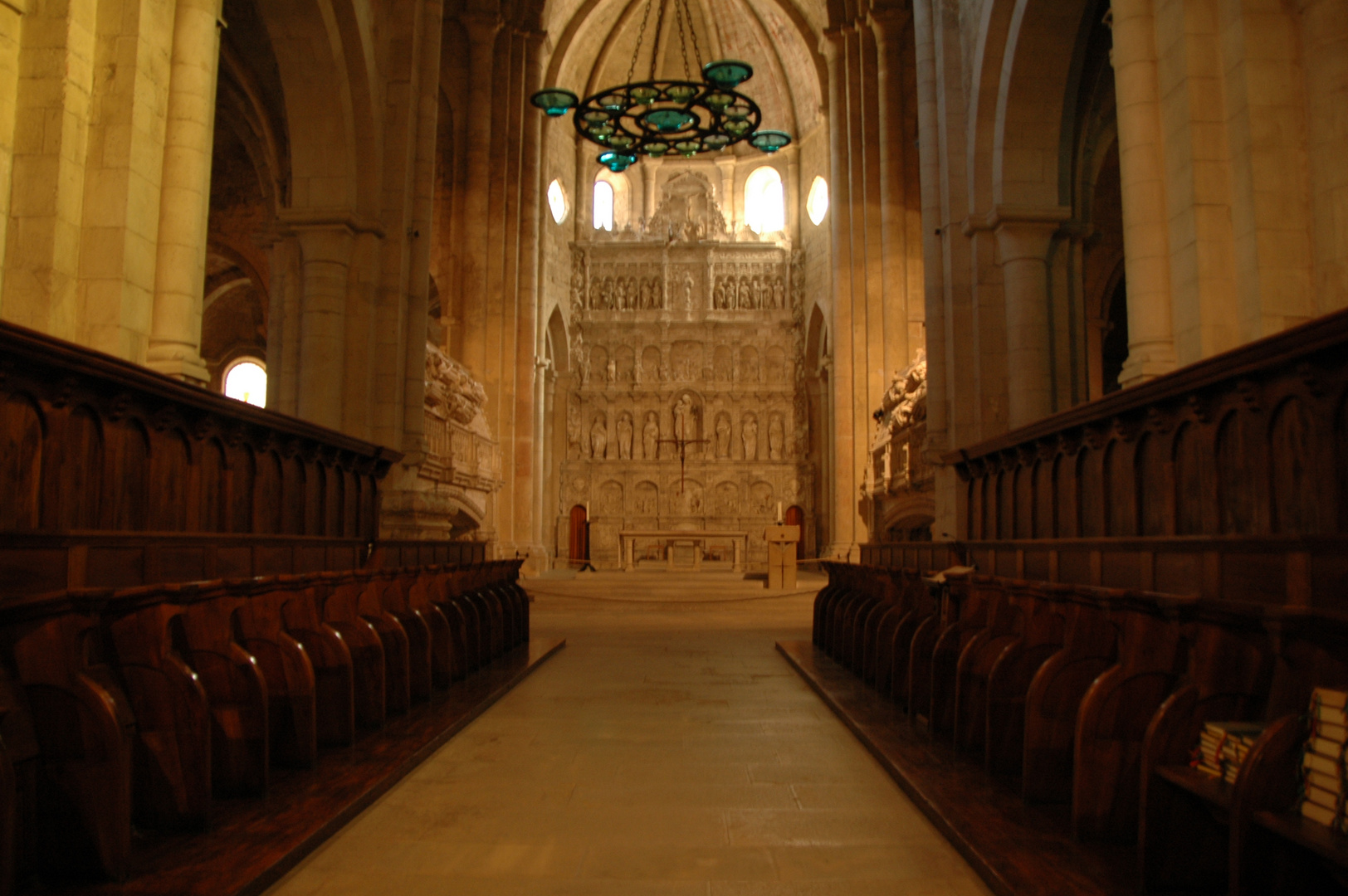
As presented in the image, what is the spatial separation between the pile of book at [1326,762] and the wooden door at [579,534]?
85.7ft

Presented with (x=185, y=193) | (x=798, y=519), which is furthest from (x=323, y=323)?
(x=798, y=519)

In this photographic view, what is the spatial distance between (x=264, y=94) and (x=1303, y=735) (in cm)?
1625

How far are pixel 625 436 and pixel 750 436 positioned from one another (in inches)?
144

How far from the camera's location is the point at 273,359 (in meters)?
14.3

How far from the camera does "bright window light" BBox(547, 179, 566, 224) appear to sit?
27.2 metres

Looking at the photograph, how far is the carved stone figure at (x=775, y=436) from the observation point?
1109 inches

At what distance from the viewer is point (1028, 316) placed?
10.7 meters

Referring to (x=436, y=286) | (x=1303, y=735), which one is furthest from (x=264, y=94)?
(x=1303, y=735)

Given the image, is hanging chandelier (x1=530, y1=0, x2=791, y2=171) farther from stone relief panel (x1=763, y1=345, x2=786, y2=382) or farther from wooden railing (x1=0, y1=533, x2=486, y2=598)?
wooden railing (x1=0, y1=533, x2=486, y2=598)

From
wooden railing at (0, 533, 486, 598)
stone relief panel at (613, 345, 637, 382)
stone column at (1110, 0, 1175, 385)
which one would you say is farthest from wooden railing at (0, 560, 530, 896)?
stone relief panel at (613, 345, 637, 382)

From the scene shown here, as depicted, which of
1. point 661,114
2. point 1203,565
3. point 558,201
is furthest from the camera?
point 558,201

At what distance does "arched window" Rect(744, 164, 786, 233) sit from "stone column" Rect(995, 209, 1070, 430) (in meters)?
18.7

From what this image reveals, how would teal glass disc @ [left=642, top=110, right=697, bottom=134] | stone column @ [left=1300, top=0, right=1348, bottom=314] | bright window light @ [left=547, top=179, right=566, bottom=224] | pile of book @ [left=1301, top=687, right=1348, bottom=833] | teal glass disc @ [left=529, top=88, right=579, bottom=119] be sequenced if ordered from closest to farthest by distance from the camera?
pile of book @ [left=1301, top=687, right=1348, bottom=833]
stone column @ [left=1300, top=0, right=1348, bottom=314]
teal glass disc @ [left=529, top=88, right=579, bottom=119]
teal glass disc @ [left=642, top=110, right=697, bottom=134]
bright window light @ [left=547, top=179, right=566, bottom=224]

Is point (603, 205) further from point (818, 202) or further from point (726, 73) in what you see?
point (726, 73)
